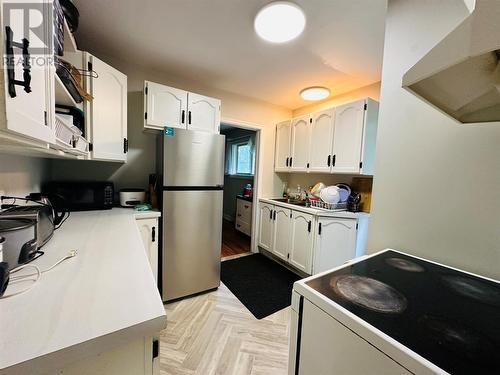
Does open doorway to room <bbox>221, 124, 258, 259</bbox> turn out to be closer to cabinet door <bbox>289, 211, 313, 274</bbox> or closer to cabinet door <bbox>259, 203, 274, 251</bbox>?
cabinet door <bbox>259, 203, 274, 251</bbox>

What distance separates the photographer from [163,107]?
6.57 ft

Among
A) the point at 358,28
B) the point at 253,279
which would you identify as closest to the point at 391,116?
the point at 358,28

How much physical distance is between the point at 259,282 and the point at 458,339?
6.84 feet

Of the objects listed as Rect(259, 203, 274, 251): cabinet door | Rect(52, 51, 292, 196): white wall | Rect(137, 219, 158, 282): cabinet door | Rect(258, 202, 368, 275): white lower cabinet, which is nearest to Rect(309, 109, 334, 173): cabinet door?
Rect(258, 202, 368, 275): white lower cabinet

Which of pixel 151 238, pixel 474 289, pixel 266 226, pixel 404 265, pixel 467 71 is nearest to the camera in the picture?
pixel 467 71

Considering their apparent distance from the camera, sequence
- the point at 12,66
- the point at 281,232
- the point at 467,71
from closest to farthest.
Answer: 1. the point at 12,66
2. the point at 467,71
3. the point at 281,232

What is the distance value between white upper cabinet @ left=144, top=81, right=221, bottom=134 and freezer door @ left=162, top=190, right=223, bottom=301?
28.4 inches

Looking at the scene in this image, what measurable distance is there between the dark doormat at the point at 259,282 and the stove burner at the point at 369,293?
4.52 feet

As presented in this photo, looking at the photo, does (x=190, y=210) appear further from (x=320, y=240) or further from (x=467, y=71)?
(x=467, y=71)

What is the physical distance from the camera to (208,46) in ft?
5.89

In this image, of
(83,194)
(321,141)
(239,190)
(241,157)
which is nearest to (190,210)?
(83,194)

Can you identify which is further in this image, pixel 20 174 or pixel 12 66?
pixel 20 174

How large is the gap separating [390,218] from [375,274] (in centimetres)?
48

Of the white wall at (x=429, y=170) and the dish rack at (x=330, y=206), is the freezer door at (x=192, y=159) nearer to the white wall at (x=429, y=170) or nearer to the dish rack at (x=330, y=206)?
the dish rack at (x=330, y=206)
